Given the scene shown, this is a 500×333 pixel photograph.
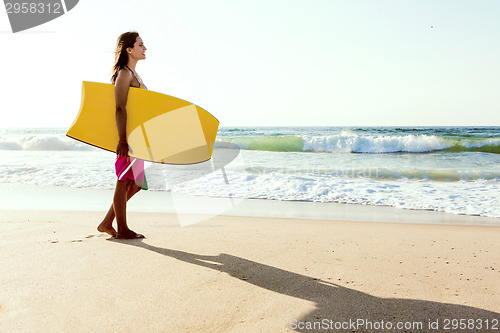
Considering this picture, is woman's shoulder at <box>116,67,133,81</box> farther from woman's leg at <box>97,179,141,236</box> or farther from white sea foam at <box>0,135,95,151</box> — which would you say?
white sea foam at <box>0,135,95,151</box>

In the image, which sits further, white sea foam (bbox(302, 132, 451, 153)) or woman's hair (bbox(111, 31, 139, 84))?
white sea foam (bbox(302, 132, 451, 153))

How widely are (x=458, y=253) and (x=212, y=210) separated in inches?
115

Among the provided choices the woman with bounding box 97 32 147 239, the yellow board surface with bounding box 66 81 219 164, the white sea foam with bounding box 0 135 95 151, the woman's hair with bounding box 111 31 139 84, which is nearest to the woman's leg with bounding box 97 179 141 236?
the woman with bounding box 97 32 147 239

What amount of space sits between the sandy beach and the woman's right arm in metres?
0.79

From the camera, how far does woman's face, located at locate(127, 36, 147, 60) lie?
11.0 ft

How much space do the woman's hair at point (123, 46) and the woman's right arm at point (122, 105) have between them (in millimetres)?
122

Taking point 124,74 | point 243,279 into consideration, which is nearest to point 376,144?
point 124,74

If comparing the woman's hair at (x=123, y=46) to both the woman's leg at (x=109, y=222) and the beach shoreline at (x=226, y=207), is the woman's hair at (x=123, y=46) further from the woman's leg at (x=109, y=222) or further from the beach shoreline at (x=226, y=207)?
the beach shoreline at (x=226, y=207)

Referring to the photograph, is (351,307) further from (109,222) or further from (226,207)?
(226,207)

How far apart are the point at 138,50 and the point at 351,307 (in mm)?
2513

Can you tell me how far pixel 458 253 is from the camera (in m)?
3.29

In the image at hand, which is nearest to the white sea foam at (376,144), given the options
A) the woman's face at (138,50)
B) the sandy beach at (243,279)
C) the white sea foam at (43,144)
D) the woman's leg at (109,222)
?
the white sea foam at (43,144)

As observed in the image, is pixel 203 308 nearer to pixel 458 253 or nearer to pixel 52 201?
pixel 458 253

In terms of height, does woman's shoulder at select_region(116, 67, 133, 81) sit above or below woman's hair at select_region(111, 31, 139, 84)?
below
